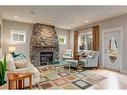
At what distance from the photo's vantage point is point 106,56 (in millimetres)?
5633

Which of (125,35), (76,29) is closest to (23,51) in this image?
(76,29)

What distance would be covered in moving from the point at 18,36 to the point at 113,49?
15.9 feet

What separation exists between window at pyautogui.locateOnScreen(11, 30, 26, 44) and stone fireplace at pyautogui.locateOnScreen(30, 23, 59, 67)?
49 centimetres

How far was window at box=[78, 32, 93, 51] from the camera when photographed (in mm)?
6848

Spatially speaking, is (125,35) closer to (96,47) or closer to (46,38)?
(96,47)

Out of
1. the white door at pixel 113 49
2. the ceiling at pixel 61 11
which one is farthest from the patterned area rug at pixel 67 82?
the ceiling at pixel 61 11

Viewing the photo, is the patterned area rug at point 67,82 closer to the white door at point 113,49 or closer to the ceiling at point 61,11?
the white door at point 113,49

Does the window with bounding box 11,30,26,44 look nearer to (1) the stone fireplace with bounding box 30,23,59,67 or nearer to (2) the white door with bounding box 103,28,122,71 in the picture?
(1) the stone fireplace with bounding box 30,23,59,67

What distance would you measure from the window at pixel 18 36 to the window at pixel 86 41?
3553 millimetres

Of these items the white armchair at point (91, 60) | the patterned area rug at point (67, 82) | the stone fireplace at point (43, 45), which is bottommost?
the patterned area rug at point (67, 82)

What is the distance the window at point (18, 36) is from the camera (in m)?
5.96

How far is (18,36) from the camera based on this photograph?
6.19 metres

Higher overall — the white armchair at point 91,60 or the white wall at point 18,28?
the white wall at point 18,28
